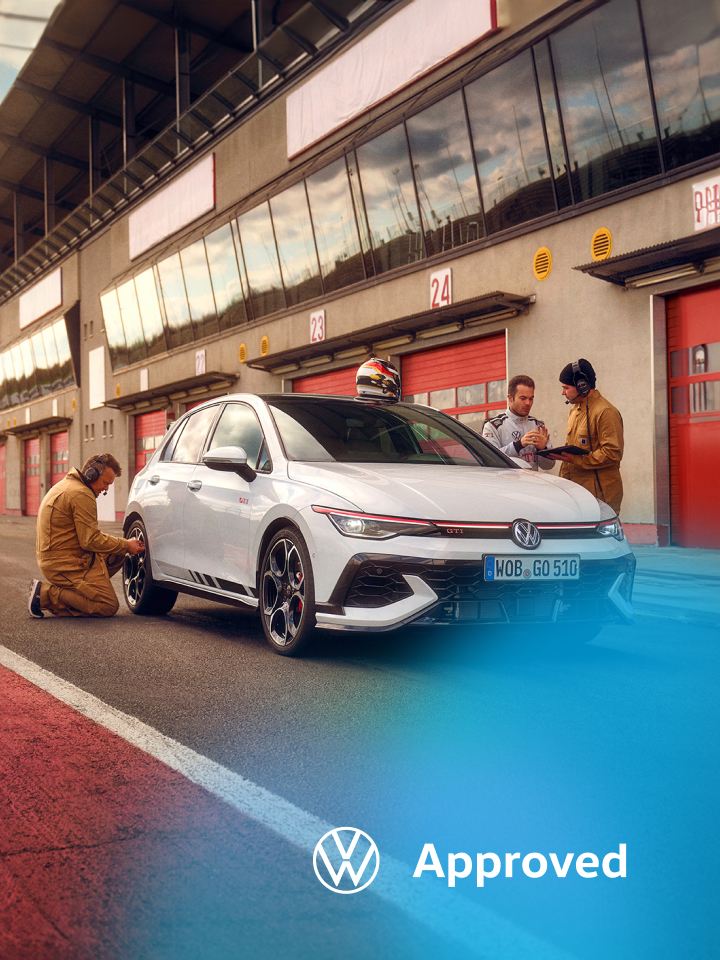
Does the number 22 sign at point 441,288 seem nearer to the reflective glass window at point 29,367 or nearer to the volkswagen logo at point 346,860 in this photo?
the volkswagen logo at point 346,860

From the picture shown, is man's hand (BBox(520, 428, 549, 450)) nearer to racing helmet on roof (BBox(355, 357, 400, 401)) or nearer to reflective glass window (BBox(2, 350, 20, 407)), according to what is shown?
racing helmet on roof (BBox(355, 357, 400, 401))

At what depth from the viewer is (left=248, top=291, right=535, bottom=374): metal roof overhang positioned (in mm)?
16469

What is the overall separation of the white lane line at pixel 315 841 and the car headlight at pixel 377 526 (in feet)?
4.87

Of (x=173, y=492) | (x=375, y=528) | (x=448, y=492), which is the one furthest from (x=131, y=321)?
(x=375, y=528)

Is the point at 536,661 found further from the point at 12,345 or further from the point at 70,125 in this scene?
the point at 12,345

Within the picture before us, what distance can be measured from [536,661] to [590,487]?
226 centimetres

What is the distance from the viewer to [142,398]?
31047 millimetres

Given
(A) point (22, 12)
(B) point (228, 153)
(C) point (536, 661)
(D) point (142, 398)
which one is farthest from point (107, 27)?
(C) point (536, 661)

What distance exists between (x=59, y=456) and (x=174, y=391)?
46.3 feet

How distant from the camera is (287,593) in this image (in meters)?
5.90

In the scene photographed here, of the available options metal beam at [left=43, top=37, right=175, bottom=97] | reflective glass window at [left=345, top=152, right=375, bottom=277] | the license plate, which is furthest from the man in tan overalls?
metal beam at [left=43, top=37, right=175, bottom=97]

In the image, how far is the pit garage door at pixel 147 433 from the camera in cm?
3105

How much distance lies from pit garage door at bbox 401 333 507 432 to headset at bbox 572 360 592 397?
944cm

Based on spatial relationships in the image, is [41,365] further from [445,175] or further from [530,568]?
[530,568]
